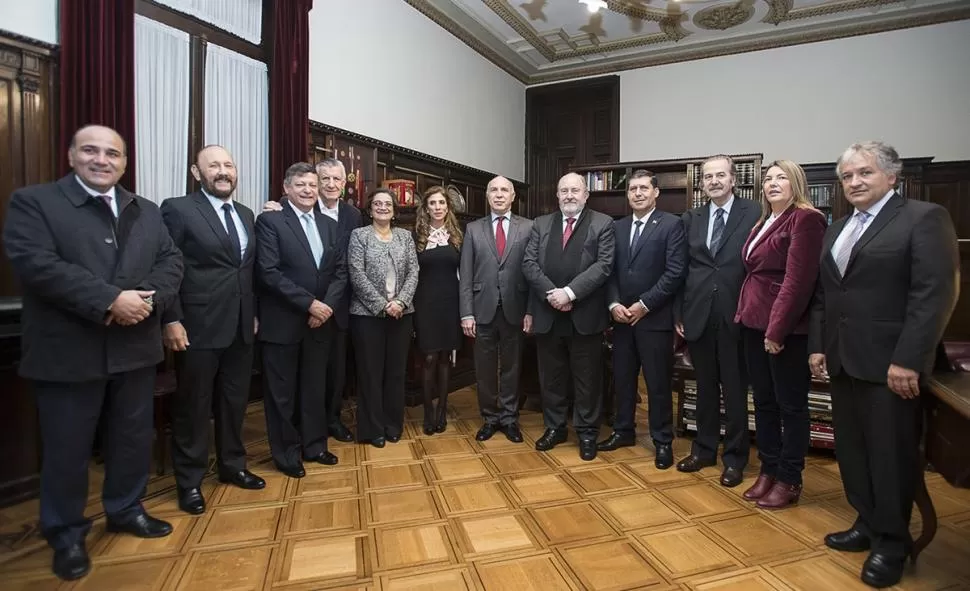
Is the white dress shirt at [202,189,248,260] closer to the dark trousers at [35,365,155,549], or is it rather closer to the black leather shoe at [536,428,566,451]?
the dark trousers at [35,365,155,549]

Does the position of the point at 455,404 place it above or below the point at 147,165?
below

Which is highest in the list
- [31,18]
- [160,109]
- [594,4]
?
[594,4]

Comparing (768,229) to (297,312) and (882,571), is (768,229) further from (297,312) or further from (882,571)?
(297,312)

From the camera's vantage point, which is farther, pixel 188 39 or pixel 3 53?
pixel 188 39

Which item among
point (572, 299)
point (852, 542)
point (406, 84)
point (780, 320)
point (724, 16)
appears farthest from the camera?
point (724, 16)

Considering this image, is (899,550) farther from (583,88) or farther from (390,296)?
(583,88)

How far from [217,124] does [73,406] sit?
241cm

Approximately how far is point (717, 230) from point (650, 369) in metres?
0.82

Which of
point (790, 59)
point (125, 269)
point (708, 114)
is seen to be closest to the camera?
point (125, 269)

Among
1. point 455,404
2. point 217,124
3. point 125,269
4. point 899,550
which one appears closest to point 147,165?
point 217,124

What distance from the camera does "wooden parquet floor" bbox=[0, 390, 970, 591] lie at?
6.26 feet

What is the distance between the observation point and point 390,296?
126 inches

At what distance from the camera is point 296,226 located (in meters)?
2.79

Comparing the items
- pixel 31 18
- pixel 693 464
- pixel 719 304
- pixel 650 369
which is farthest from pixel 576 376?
pixel 31 18
